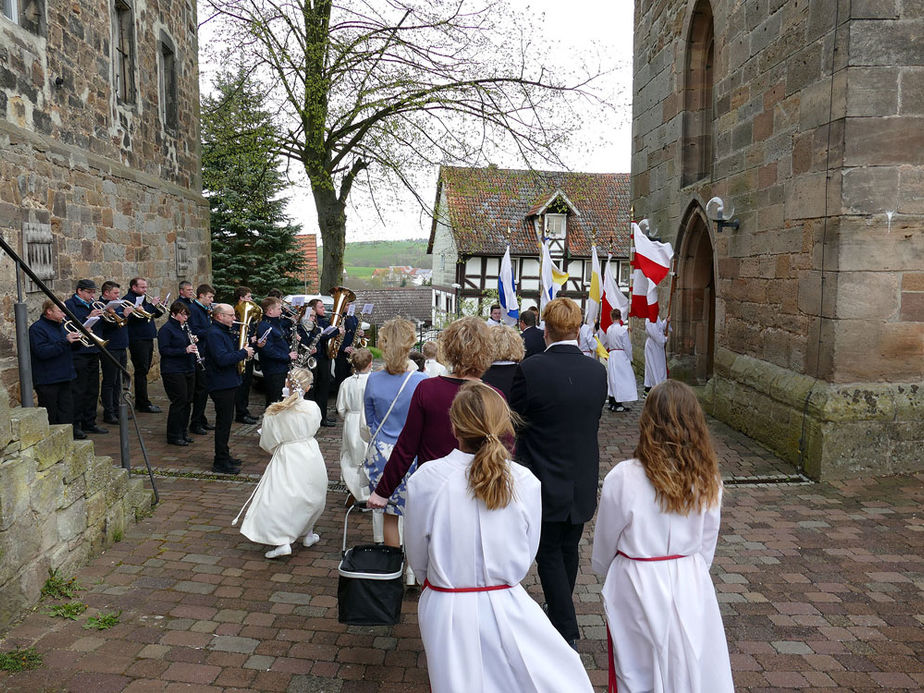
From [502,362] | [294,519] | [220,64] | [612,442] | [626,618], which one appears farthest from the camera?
[220,64]

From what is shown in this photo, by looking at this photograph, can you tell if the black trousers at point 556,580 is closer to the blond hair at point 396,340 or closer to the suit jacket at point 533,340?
the blond hair at point 396,340

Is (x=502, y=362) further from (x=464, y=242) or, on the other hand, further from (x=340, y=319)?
(x=464, y=242)

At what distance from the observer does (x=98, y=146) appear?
35.7ft

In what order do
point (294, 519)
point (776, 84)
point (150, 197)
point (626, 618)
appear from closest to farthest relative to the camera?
1. point (626, 618)
2. point (294, 519)
3. point (776, 84)
4. point (150, 197)

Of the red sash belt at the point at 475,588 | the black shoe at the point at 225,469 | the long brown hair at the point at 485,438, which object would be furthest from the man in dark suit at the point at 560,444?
the black shoe at the point at 225,469

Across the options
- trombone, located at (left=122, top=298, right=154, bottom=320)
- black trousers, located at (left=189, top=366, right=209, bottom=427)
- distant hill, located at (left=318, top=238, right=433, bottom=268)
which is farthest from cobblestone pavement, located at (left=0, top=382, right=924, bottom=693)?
distant hill, located at (left=318, top=238, right=433, bottom=268)

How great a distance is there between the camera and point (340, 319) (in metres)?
10.8

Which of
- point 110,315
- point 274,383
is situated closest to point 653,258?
point 274,383

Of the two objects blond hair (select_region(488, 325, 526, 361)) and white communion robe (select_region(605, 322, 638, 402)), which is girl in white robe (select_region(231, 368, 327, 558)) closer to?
blond hair (select_region(488, 325, 526, 361))

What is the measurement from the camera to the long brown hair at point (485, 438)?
9.12 ft

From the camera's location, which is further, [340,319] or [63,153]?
[340,319]

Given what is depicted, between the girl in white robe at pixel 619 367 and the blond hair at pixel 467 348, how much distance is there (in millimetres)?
7664

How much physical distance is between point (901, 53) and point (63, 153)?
385 inches

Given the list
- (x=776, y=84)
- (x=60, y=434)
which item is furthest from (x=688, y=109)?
(x=60, y=434)
